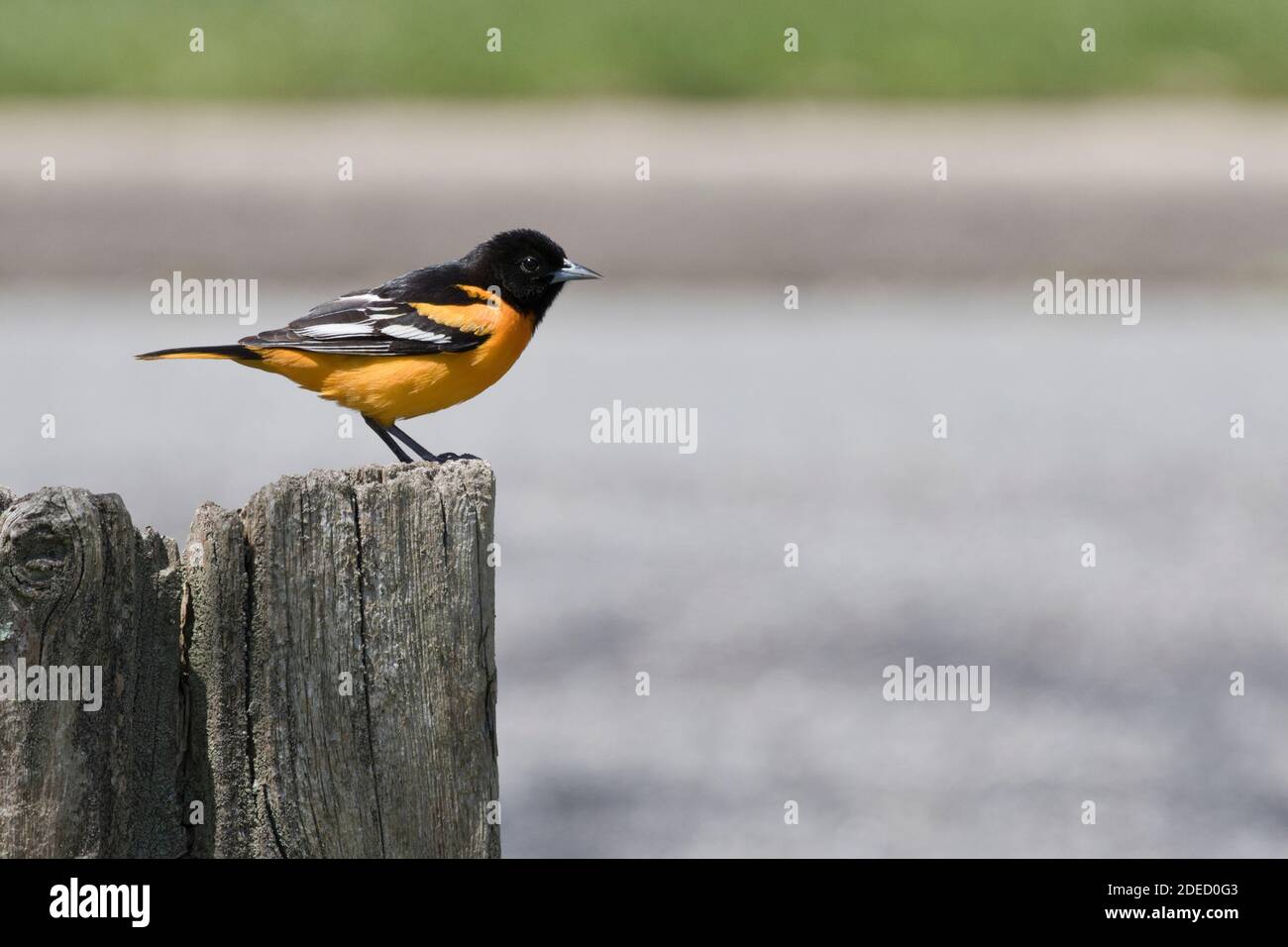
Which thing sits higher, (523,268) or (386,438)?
(523,268)

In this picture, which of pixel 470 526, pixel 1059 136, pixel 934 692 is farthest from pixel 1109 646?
pixel 1059 136

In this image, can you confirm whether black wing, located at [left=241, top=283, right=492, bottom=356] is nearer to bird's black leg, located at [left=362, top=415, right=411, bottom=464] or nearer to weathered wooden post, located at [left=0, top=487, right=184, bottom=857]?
bird's black leg, located at [left=362, top=415, right=411, bottom=464]

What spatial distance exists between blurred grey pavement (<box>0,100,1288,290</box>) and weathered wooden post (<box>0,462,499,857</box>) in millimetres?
12797

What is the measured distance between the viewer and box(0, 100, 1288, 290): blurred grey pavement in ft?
54.5

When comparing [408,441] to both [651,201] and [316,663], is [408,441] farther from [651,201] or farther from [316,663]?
[651,201]

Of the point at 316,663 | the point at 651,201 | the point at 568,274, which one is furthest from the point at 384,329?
the point at 651,201

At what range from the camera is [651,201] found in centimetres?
1706

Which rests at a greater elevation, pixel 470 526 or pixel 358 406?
pixel 358 406

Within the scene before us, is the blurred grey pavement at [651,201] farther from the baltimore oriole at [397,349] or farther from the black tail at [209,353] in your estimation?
the black tail at [209,353]

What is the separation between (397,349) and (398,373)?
0.24 feet

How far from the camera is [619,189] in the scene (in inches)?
674

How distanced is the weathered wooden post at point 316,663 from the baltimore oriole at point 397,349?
1.82 meters
